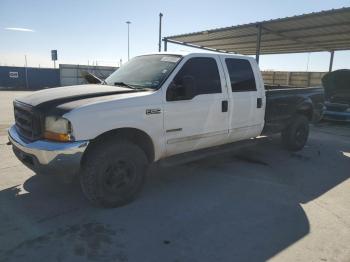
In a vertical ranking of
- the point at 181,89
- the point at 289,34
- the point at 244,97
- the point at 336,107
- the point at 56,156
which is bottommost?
the point at 336,107

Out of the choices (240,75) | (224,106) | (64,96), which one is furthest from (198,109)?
(64,96)

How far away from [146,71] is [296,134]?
4.02 metres

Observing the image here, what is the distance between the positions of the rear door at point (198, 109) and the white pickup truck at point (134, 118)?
0.05ft

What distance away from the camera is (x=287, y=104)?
6.62 m

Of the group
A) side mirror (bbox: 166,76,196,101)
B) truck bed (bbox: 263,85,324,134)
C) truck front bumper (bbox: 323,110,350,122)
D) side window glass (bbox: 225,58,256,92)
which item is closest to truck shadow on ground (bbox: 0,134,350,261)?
truck bed (bbox: 263,85,324,134)

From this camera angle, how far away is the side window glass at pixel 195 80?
423 centimetres

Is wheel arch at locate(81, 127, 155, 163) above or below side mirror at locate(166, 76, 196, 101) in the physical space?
below

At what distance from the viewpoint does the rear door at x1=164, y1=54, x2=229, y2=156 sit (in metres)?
4.38

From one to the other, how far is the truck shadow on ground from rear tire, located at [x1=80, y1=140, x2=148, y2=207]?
0.54ft

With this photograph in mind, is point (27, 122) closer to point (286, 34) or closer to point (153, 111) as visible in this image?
point (153, 111)

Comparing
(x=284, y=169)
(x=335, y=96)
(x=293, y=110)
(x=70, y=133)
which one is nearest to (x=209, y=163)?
(x=284, y=169)

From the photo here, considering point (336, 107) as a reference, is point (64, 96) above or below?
above

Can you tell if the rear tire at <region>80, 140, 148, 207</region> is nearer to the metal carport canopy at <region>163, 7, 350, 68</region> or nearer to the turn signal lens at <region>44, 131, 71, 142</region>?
the turn signal lens at <region>44, 131, 71, 142</region>

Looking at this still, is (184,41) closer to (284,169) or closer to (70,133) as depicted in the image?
(284,169)
